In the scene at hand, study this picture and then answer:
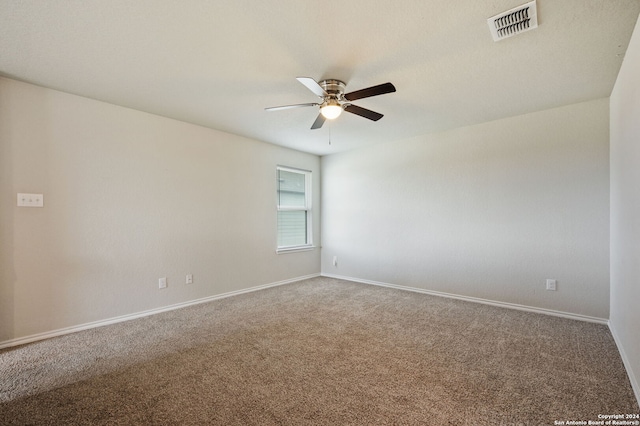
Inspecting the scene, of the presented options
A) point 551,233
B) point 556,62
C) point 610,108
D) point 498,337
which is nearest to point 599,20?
point 556,62

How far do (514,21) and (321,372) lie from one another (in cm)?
271

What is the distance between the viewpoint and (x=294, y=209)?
5.33 meters

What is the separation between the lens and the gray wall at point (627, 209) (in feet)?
Result: 6.27

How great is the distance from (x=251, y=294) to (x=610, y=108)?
15.8 ft

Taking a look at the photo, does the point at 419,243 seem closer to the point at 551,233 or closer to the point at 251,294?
the point at 551,233

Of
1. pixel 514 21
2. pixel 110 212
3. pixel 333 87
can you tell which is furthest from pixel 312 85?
pixel 110 212

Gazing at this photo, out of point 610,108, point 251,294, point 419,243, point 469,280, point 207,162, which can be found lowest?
point 251,294

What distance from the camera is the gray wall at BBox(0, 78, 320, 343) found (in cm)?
265

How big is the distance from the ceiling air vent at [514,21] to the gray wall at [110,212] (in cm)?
344

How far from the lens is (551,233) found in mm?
3395

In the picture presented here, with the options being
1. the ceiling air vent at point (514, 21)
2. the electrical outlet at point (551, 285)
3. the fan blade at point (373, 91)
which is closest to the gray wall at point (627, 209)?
the electrical outlet at point (551, 285)

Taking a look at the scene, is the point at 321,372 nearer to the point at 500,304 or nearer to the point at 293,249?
the point at 500,304

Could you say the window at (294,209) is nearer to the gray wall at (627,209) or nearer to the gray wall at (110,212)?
the gray wall at (110,212)

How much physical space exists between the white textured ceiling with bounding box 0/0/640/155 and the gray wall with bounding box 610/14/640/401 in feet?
0.82
